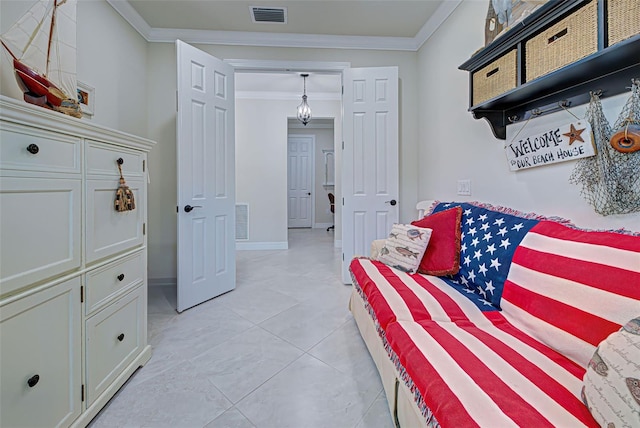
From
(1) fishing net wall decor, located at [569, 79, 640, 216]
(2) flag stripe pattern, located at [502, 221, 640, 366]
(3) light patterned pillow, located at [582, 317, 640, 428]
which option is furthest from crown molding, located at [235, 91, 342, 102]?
(3) light patterned pillow, located at [582, 317, 640, 428]

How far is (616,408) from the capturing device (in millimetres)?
672

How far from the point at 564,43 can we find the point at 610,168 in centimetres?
57

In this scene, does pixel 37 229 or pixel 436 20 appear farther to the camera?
pixel 436 20

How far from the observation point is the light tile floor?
53.3 inches

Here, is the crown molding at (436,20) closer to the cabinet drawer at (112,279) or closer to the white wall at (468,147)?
the white wall at (468,147)

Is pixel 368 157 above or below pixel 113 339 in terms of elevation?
above

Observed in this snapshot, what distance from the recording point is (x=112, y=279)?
1.47 metres

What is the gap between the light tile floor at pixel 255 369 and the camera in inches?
53.3

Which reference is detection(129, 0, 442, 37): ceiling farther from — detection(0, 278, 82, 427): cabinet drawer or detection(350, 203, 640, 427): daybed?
detection(0, 278, 82, 427): cabinet drawer

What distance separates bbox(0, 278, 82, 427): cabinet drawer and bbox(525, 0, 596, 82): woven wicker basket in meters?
2.30

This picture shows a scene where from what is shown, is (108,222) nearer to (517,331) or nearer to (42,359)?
(42,359)

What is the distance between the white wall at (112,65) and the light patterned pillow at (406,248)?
2.51m

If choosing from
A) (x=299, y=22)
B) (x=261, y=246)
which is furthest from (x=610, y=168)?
(x=261, y=246)

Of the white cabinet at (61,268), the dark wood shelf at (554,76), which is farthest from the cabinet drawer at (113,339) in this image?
the dark wood shelf at (554,76)
